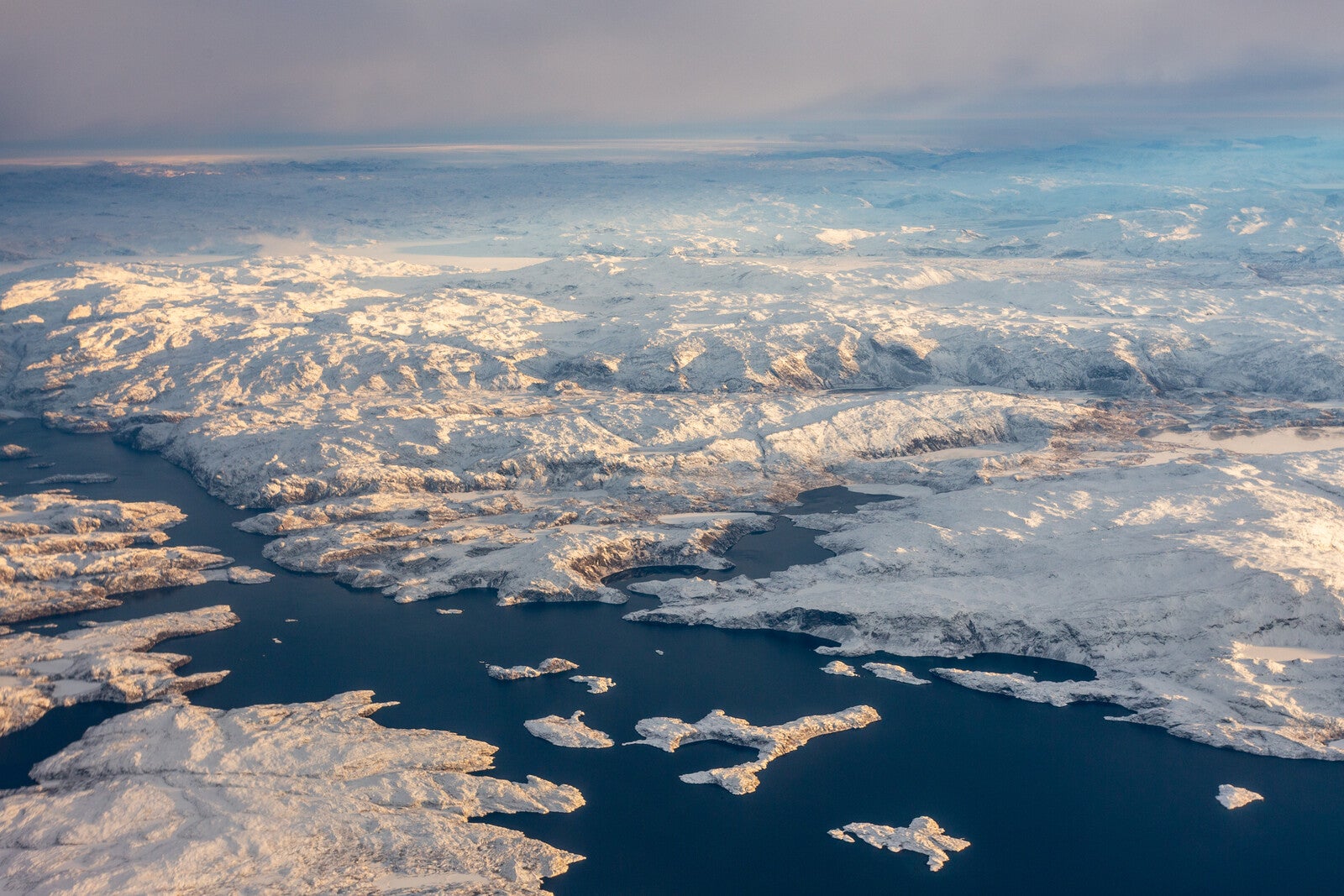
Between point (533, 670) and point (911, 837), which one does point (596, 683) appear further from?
point (911, 837)

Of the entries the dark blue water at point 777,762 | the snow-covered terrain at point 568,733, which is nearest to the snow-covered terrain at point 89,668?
the dark blue water at point 777,762

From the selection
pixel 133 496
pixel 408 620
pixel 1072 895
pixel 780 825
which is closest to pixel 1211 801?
pixel 1072 895

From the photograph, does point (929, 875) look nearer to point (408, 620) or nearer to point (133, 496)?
point (408, 620)

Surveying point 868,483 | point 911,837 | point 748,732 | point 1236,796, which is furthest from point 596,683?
point 868,483

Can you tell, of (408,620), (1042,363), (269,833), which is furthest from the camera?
(1042,363)

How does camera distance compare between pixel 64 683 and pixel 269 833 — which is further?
pixel 64 683

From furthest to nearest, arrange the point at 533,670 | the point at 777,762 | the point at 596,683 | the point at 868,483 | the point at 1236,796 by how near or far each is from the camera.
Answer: the point at 868,483
the point at 533,670
the point at 596,683
the point at 777,762
the point at 1236,796
